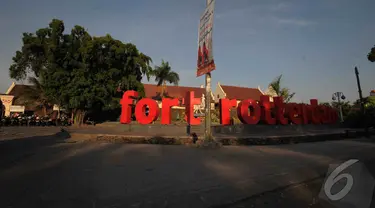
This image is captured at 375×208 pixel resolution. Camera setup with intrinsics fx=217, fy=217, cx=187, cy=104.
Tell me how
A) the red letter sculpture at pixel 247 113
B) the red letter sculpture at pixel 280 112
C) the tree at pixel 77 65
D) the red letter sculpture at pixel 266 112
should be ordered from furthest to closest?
1. the tree at pixel 77 65
2. the red letter sculpture at pixel 280 112
3. the red letter sculpture at pixel 266 112
4. the red letter sculpture at pixel 247 113

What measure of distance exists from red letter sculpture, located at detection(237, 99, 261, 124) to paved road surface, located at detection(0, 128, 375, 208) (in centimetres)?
967

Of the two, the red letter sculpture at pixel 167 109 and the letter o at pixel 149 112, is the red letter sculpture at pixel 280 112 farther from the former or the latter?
the letter o at pixel 149 112

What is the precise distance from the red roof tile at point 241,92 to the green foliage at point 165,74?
46.1 ft

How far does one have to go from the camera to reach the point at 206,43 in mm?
9602

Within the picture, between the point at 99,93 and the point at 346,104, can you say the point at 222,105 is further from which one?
the point at 346,104

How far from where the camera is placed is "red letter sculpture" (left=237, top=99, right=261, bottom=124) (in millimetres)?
17419

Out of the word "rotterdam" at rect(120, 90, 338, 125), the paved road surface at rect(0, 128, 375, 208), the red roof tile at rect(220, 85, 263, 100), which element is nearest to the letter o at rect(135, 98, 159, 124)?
the word "rotterdam" at rect(120, 90, 338, 125)

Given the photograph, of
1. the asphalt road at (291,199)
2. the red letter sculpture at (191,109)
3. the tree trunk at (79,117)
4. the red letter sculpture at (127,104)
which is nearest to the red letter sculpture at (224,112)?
the red letter sculpture at (191,109)

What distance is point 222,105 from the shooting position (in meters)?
17.9

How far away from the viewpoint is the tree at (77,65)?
2444 centimetres

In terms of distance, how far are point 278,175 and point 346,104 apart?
43608mm

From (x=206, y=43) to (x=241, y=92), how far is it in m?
41.5

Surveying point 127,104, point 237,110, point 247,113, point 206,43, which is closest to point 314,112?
point 247,113

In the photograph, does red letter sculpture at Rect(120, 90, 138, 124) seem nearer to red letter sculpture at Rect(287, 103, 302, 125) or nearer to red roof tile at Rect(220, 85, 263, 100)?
red letter sculpture at Rect(287, 103, 302, 125)
